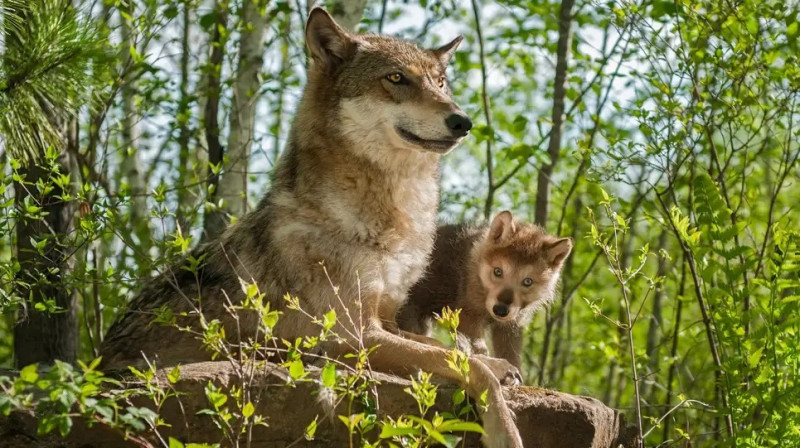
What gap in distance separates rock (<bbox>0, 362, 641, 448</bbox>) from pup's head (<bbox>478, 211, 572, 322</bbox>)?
50.9 inches

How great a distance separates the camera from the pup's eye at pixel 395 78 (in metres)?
4.90

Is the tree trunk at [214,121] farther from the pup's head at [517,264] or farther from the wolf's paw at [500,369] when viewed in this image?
the wolf's paw at [500,369]

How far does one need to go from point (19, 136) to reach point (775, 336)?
4.30 metres

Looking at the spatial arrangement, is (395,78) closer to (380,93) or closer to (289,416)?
(380,93)

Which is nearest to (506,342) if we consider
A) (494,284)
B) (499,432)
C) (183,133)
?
(494,284)

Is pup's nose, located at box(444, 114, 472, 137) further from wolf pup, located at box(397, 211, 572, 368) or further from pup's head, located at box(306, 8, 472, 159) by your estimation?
wolf pup, located at box(397, 211, 572, 368)

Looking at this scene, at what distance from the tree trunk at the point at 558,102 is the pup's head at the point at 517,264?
5.31ft

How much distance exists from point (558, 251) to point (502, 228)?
0.41 metres

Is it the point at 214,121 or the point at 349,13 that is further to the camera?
the point at 214,121

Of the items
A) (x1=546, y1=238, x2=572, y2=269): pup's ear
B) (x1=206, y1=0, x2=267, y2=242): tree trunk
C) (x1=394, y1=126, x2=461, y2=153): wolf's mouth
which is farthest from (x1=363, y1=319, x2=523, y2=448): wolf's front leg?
(x1=206, y1=0, x2=267, y2=242): tree trunk

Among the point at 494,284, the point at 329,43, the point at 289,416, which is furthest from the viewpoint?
the point at 494,284

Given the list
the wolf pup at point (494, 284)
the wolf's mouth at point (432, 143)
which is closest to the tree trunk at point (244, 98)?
the wolf pup at point (494, 284)

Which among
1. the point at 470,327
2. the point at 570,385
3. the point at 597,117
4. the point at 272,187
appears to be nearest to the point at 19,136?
the point at 272,187

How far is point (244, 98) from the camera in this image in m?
8.29
